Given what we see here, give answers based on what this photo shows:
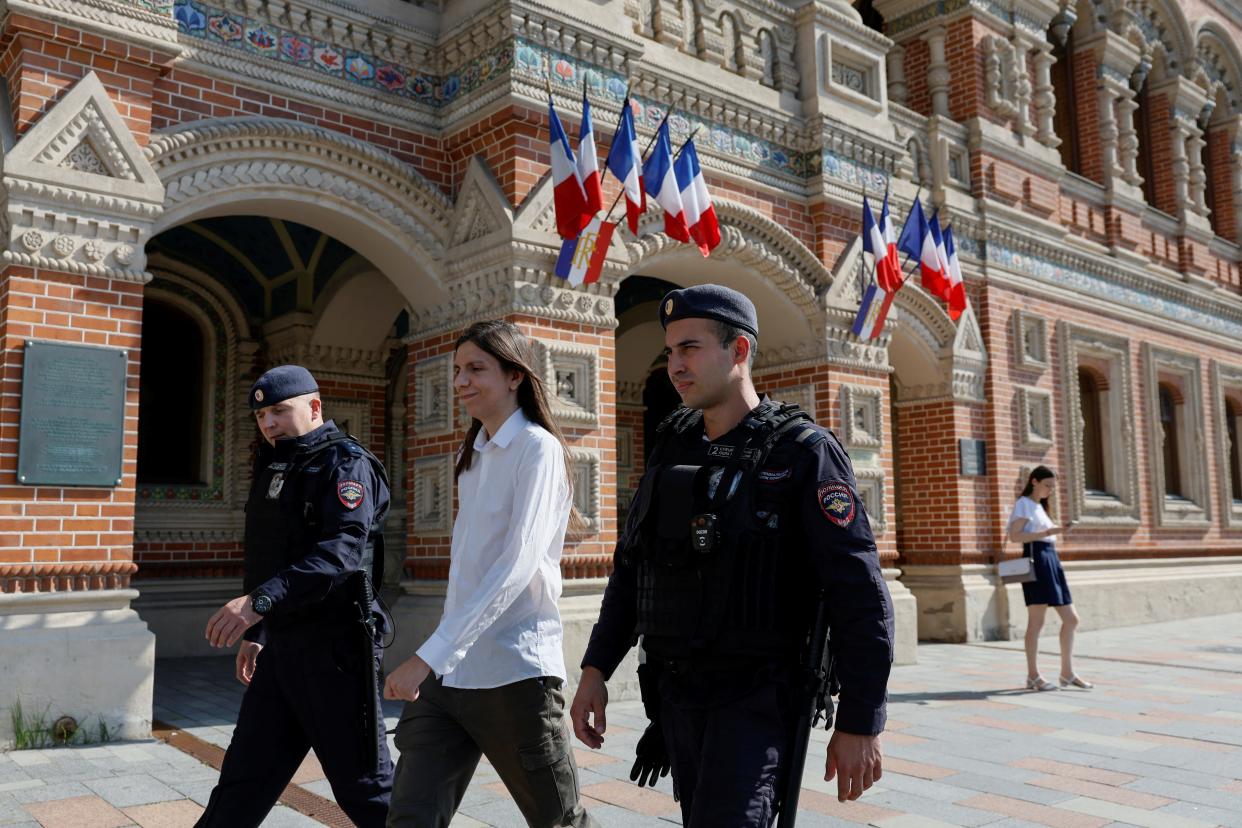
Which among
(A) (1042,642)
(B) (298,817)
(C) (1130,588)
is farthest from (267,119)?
(C) (1130,588)

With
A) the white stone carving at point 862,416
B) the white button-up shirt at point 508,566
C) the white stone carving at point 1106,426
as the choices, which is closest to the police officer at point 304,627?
the white button-up shirt at point 508,566

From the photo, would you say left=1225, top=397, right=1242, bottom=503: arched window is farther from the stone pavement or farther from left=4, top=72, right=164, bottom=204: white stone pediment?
left=4, top=72, right=164, bottom=204: white stone pediment

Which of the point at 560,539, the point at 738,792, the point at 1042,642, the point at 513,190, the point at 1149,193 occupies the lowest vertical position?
the point at 1042,642

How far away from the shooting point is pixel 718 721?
248 cm

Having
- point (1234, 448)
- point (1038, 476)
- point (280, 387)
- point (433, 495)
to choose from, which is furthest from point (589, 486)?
point (1234, 448)

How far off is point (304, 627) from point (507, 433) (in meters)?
0.94

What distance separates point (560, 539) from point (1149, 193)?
1628 centimetres

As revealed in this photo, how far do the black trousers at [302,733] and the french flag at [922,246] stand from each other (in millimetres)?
7734

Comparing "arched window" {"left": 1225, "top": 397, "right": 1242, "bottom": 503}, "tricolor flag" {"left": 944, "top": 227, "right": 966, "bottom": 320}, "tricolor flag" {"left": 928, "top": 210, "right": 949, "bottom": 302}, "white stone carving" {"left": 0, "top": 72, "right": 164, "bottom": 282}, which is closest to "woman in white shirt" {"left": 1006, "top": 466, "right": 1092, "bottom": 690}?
"tricolor flag" {"left": 928, "top": 210, "right": 949, "bottom": 302}

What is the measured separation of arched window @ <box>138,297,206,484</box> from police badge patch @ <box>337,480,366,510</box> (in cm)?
701

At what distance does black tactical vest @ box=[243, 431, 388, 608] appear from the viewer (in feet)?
11.2

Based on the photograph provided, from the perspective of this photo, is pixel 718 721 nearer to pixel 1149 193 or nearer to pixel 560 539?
pixel 560 539

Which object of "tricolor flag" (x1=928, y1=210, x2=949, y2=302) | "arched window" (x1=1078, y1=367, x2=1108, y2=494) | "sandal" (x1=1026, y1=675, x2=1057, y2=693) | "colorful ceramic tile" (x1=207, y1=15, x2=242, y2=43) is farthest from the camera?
"arched window" (x1=1078, y1=367, x2=1108, y2=494)

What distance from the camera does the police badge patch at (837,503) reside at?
8.22 feet
